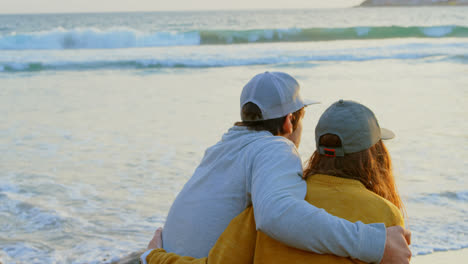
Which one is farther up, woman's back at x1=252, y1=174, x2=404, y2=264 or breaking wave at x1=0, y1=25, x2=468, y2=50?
woman's back at x1=252, y1=174, x2=404, y2=264

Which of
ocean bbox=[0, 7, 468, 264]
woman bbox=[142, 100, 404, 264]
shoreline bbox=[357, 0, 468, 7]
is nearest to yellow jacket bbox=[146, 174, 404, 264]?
woman bbox=[142, 100, 404, 264]

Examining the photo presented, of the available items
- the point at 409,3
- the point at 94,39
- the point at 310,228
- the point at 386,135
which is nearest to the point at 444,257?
the point at 386,135

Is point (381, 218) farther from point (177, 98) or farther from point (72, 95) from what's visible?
point (72, 95)

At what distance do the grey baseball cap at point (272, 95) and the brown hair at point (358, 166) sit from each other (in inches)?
10.2

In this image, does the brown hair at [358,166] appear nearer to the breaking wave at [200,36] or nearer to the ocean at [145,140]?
the ocean at [145,140]

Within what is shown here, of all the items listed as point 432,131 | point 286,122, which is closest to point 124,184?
point 286,122

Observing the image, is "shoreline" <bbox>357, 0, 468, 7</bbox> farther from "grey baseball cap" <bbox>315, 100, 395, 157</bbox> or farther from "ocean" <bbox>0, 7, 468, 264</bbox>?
"grey baseball cap" <bbox>315, 100, 395, 157</bbox>

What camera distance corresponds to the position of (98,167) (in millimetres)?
5355

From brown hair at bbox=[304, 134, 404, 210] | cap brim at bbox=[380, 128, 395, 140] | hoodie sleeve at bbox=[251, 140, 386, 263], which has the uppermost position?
cap brim at bbox=[380, 128, 395, 140]

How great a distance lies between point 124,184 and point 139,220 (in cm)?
90

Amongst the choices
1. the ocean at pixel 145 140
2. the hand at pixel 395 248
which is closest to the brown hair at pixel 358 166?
the hand at pixel 395 248

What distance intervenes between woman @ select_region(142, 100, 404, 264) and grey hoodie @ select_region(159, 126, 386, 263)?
0.23 feet

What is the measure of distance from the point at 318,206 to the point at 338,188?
96 mm

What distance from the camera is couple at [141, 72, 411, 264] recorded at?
156cm
